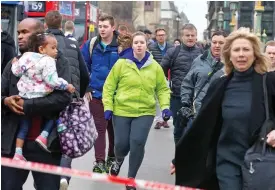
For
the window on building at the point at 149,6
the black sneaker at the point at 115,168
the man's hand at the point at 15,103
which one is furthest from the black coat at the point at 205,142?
the window on building at the point at 149,6

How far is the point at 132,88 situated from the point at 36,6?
16582 millimetres

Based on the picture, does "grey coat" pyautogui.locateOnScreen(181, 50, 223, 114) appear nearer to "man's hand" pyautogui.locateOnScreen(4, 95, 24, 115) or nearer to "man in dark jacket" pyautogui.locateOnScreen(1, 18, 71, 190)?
"man in dark jacket" pyautogui.locateOnScreen(1, 18, 71, 190)

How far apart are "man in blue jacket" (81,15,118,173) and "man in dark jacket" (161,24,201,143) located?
3.82ft

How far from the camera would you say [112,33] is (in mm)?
8461

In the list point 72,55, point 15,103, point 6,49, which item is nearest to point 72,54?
point 72,55

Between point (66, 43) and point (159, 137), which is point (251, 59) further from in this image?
point (159, 137)

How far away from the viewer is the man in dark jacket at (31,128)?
466 centimetres

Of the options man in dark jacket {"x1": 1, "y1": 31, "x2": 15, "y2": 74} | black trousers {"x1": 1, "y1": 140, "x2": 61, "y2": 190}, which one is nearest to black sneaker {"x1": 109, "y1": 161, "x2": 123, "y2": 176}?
man in dark jacket {"x1": 1, "y1": 31, "x2": 15, "y2": 74}

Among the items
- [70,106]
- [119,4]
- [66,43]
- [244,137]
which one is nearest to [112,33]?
[66,43]

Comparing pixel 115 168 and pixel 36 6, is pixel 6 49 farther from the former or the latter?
pixel 36 6

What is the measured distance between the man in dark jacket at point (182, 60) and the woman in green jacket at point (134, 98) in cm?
186

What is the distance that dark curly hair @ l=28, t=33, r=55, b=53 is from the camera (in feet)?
15.9

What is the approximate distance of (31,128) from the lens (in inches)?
188

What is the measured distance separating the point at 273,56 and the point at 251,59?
3.11 metres
